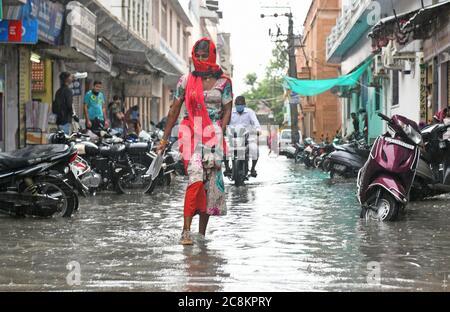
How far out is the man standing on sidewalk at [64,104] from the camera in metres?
14.6

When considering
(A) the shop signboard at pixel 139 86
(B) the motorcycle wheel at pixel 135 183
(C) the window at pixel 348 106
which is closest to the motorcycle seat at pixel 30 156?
(B) the motorcycle wheel at pixel 135 183

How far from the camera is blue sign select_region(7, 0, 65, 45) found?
1367cm

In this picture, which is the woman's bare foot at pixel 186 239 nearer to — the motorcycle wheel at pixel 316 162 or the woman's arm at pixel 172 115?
the woman's arm at pixel 172 115

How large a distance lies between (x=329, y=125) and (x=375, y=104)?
18.0 meters

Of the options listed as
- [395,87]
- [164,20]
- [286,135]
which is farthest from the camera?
[286,135]

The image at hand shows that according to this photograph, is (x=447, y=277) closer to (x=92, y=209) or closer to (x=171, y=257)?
(x=171, y=257)

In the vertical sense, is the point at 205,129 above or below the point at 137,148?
above

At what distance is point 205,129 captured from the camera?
729cm

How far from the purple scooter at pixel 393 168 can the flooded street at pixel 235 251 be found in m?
0.26

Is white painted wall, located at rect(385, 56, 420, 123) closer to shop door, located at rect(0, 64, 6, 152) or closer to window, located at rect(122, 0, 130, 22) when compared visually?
window, located at rect(122, 0, 130, 22)

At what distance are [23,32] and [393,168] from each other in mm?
7472

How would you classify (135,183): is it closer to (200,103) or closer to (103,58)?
(200,103)

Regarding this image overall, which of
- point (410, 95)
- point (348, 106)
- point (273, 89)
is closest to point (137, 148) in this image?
point (410, 95)

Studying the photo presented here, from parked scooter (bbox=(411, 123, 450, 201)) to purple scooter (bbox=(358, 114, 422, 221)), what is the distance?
5.72 ft
